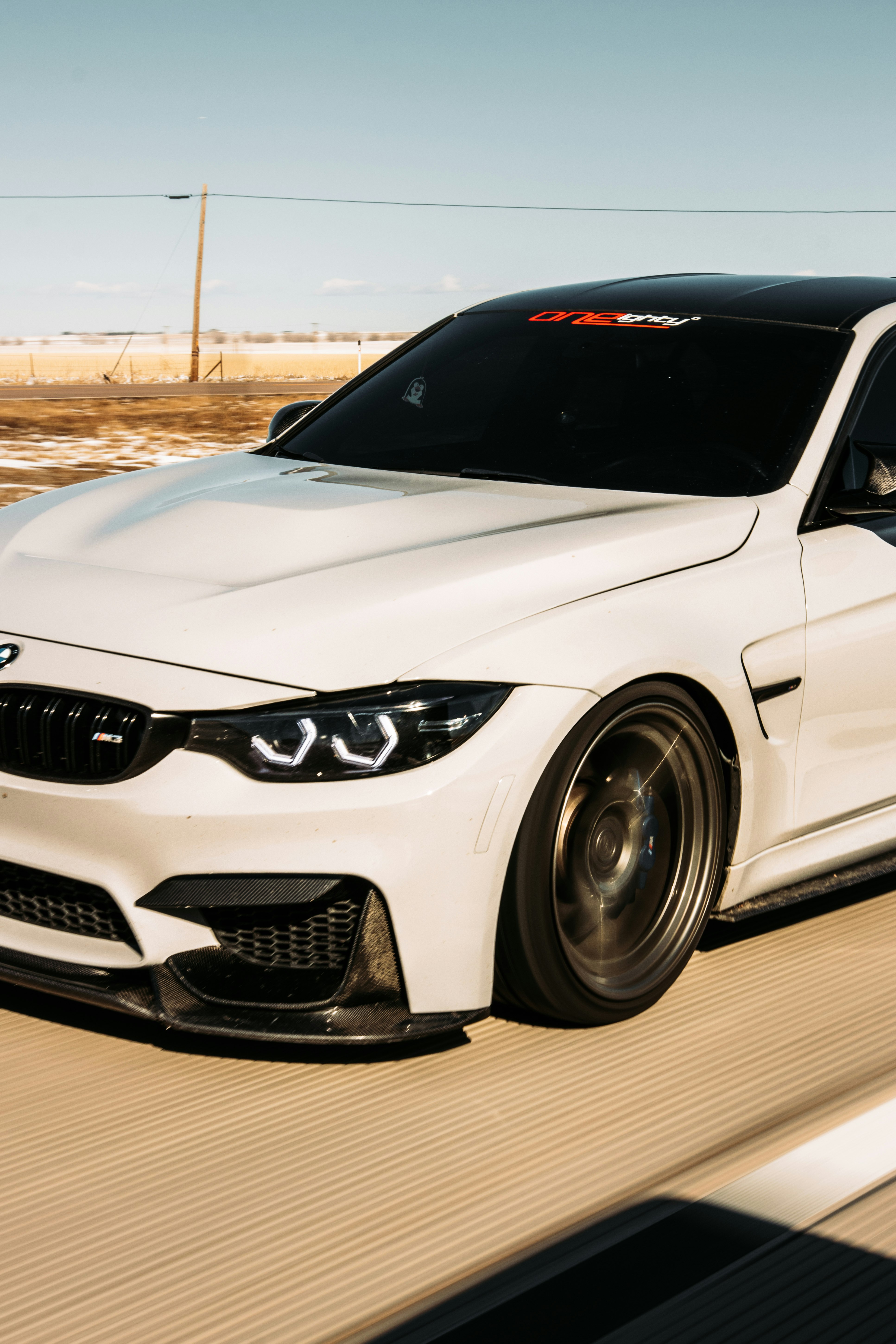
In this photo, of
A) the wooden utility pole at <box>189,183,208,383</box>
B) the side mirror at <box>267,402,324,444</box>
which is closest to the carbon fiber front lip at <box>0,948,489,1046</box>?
the side mirror at <box>267,402,324,444</box>

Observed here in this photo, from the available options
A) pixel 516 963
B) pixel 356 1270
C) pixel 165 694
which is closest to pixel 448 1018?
pixel 516 963

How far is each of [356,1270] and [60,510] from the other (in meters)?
2.19

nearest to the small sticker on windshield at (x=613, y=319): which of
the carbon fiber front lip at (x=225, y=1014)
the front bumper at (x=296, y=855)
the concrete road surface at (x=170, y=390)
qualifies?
the front bumper at (x=296, y=855)

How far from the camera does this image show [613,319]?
4438mm

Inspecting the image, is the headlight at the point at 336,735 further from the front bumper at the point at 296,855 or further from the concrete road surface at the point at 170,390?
the concrete road surface at the point at 170,390

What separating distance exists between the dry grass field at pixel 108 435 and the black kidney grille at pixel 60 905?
7.41m

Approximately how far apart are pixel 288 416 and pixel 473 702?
2.55 metres

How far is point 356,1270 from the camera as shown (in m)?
2.33

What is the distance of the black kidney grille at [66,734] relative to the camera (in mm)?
2791

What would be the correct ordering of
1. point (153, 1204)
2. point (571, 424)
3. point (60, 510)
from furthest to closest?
point (571, 424)
point (60, 510)
point (153, 1204)

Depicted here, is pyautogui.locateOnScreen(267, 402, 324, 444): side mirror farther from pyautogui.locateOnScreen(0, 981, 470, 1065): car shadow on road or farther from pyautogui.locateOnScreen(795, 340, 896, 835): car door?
pyautogui.locateOnScreen(0, 981, 470, 1065): car shadow on road

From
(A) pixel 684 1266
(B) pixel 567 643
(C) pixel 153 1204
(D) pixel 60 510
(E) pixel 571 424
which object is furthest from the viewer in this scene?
(E) pixel 571 424

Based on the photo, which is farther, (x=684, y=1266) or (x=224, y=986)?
(x=224, y=986)

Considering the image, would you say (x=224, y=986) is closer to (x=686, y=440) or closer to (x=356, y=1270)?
(x=356, y=1270)
